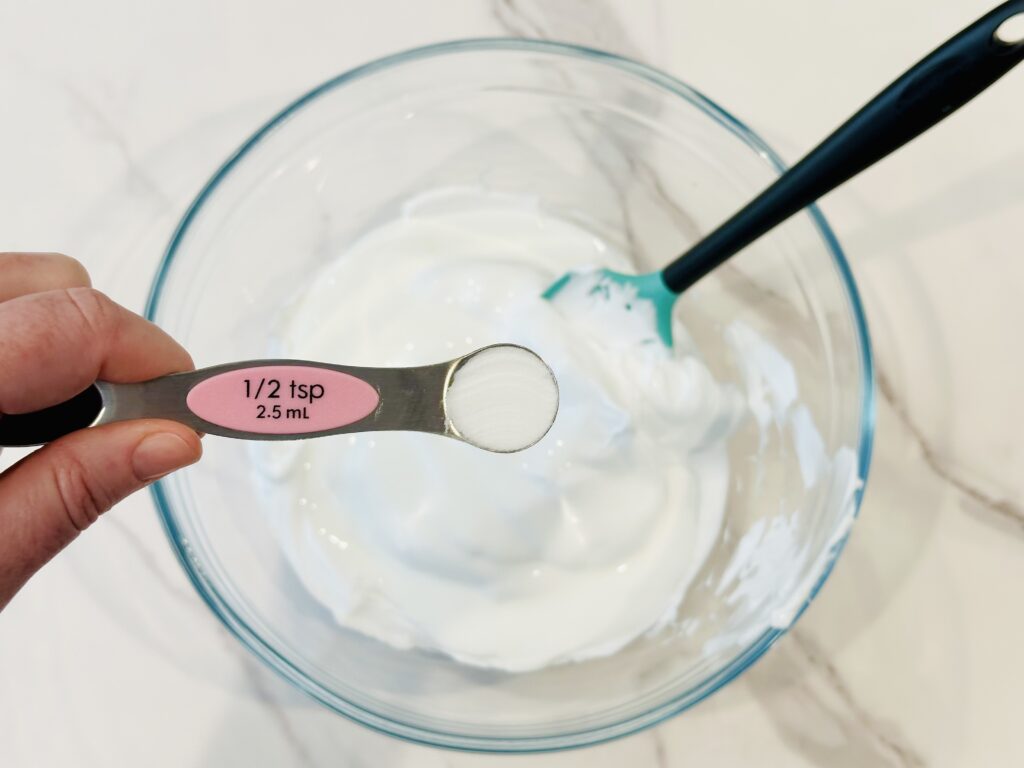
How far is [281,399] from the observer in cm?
59

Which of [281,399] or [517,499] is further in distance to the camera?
[517,499]

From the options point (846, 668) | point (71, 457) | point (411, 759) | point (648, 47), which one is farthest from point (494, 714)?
point (648, 47)

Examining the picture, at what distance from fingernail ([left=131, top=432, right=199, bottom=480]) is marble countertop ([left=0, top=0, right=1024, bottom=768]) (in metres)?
0.38

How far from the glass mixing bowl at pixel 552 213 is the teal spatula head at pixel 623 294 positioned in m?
0.11

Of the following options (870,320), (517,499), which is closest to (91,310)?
(517,499)

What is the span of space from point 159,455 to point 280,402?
0.31 feet

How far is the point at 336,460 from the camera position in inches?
35.0

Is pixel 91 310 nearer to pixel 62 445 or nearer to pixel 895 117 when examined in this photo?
pixel 62 445

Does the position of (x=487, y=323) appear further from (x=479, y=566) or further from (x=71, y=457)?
(x=71, y=457)

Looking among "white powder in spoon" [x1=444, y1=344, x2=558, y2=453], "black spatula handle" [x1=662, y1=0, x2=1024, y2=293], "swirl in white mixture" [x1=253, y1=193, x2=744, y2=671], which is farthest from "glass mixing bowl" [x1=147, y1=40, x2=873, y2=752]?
"white powder in spoon" [x1=444, y1=344, x2=558, y2=453]

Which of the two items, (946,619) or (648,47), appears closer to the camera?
(946,619)

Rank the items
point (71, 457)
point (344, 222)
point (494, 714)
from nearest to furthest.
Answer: point (71, 457)
point (494, 714)
point (344, 222)

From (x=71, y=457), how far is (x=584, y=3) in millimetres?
813

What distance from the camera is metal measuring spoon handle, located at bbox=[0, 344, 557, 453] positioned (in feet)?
1.93
